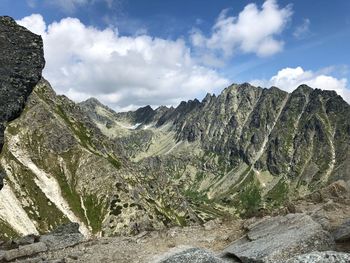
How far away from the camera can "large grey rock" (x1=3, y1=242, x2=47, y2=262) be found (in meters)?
30.9

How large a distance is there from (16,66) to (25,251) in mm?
14826

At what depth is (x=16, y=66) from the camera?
34.5m

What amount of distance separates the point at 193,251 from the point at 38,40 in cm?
2662

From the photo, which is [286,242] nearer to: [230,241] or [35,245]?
[230,241]

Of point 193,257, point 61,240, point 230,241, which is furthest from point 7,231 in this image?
point 193,257

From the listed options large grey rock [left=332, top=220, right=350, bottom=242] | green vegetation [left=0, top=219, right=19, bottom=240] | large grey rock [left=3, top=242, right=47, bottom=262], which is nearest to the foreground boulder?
large grey rock [left=3, top=242, right=47, bottom=262]

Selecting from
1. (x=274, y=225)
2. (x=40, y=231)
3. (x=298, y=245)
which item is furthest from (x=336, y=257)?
(x=40, y=231)

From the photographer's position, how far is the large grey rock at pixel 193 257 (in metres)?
18.1

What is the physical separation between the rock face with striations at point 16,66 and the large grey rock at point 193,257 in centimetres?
1839

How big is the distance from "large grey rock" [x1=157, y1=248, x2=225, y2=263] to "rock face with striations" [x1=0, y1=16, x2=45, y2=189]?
1839 centimetres

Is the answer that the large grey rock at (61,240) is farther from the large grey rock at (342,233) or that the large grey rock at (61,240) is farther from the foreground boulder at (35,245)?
the large grey rock at (342,233)

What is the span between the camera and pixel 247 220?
1227 inches

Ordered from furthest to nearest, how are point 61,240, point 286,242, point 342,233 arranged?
point 61,240
point 342,233
point 286,242

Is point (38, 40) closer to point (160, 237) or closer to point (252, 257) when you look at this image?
point (160, 237)
